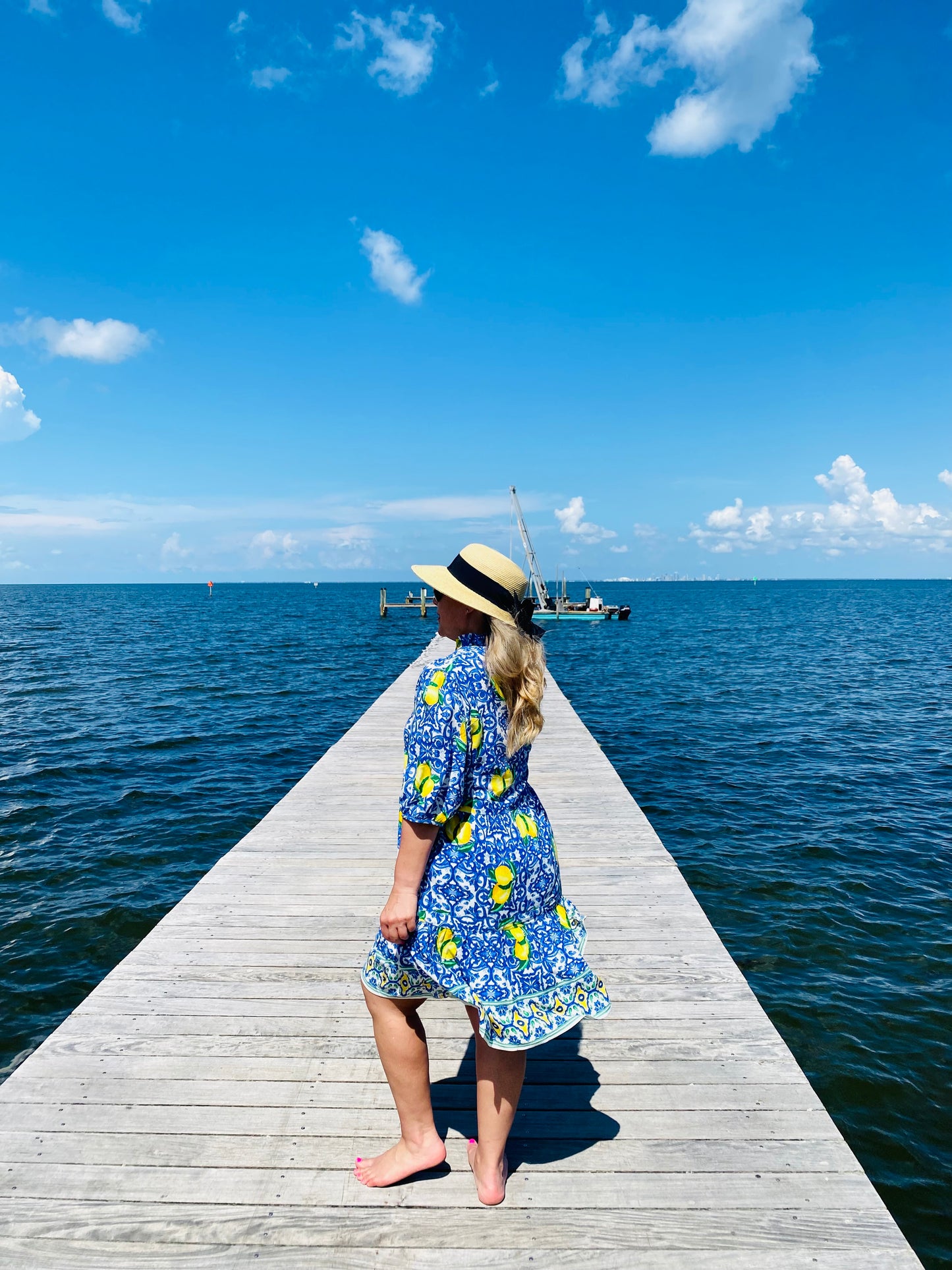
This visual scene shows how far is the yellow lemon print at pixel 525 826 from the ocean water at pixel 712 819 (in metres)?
3.38

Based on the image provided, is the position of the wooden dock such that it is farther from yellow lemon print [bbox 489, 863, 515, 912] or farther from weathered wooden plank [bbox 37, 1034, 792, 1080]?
yellow lemon print [bbox 489, 863, 515, 912]

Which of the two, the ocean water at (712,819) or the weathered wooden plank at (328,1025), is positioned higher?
the weathered wooden plank at (328,1025)

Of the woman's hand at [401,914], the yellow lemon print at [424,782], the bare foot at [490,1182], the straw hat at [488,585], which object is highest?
the straw hat at [488,585]

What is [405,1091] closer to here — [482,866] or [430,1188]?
[430,1188]

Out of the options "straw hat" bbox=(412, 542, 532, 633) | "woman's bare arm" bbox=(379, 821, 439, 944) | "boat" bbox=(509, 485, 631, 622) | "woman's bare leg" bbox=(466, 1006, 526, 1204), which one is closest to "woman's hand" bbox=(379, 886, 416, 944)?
"woman's bare arm" bbox=(379, 821, 439, 944)

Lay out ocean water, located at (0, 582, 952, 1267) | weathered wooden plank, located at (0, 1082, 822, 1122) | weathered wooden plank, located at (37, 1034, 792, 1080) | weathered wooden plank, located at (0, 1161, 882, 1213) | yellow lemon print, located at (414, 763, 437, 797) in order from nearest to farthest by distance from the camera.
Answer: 1. yellow lemon print, located at (414, 763, 437, 797)
2. weathered wooden plank, located at (0, 1161, 882, 1213)
3. weathered wooden plank, located at (0, 1082, 822, 1122)
4. weathered wooden plank, located at (37, 1034, 792, 1080)
5. ocean water, located at (0, 582, 952, 1267)

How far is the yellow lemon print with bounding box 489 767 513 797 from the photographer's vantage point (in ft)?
7.34

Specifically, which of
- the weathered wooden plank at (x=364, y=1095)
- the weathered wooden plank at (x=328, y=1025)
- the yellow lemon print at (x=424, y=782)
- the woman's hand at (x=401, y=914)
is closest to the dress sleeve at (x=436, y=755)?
the yellow lemon print at (x=424, y=782)

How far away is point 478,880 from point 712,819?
8532 millimetres

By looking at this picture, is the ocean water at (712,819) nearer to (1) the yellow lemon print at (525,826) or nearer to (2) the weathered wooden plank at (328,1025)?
(2) the weathered wooden plank at (328,1025)

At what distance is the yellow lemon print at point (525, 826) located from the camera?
2291 mm

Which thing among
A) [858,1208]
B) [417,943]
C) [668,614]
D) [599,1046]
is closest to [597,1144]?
[599,1046]

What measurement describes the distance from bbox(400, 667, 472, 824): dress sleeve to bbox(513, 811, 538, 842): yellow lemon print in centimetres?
25

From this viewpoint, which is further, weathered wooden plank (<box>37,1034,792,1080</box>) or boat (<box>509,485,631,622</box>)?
boat (<box>509,485,631,622</box>)
